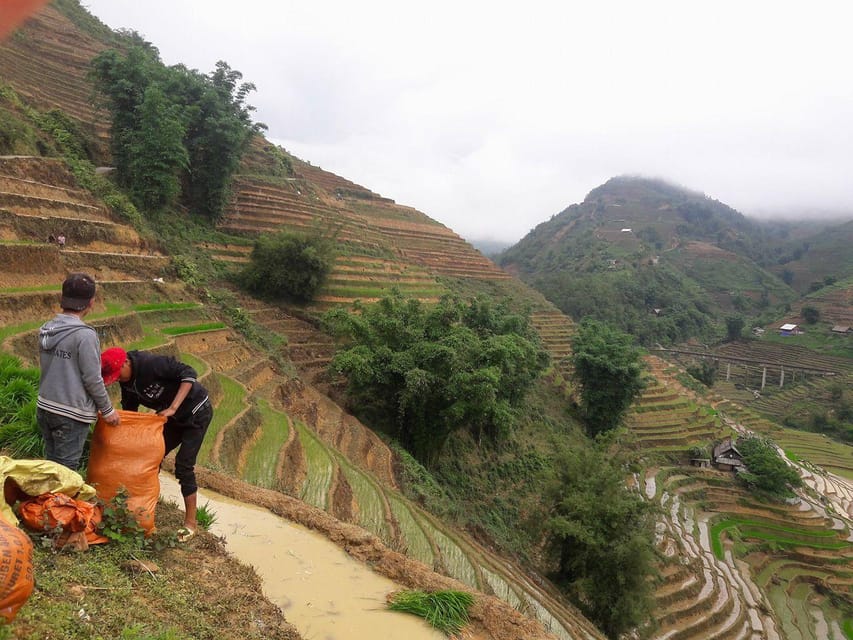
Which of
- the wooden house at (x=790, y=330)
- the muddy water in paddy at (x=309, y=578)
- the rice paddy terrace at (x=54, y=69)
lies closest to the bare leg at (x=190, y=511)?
the muddy water in paddy at (x=309, y=578)

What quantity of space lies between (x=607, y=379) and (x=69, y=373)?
28.0 meters

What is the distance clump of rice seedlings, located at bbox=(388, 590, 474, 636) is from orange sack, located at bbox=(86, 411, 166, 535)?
6.85 ft

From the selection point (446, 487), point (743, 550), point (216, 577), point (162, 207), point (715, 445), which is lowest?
point (743, 550)

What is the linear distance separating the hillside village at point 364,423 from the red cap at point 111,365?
1399mm

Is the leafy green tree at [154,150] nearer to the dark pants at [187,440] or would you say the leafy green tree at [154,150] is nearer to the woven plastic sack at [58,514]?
the dark pants at [187,440]

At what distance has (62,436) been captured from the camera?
307 cm

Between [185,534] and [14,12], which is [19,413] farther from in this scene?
[14,12]

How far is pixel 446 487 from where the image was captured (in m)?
16.6

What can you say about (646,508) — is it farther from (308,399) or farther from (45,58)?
(45,58)

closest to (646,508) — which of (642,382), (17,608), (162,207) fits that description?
(17,608)

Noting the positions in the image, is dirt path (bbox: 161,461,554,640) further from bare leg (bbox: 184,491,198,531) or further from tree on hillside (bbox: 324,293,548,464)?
tree on hillside (bbox: 324,293,548,464)

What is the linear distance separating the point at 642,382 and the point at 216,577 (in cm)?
2813

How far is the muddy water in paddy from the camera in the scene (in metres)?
3.52

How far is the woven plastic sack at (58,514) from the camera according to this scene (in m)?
2.69
